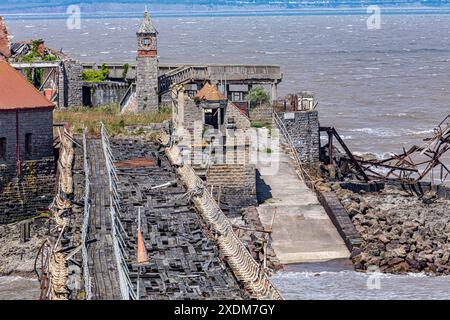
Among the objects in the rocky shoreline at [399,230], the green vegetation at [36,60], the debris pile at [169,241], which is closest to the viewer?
the debris pile at [169,241]

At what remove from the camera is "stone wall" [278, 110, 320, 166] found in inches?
2163

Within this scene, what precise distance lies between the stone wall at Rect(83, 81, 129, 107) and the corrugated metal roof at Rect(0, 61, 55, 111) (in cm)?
1280

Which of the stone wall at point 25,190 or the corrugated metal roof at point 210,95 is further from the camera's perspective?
the corrugated metal roof at point 210,95

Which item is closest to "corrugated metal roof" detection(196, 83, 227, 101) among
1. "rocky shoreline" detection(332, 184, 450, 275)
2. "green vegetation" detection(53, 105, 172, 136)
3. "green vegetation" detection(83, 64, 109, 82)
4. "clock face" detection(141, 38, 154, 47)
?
"green vegetation" detection(53, 105, 172, 136)

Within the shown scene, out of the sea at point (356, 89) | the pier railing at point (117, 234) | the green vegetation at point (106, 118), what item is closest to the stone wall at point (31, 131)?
the pier railing at point (117, 234)

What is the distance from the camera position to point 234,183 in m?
44.7

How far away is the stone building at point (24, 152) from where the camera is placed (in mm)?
43875

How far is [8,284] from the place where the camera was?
121 ft

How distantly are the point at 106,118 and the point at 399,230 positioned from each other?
55.4 feet

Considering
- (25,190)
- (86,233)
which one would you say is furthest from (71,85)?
(86,233)

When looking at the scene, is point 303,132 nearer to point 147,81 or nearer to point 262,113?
point 262,113

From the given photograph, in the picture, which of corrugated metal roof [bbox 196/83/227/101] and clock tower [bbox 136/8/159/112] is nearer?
corrugated metal roof [bbox 196/83/227/101]

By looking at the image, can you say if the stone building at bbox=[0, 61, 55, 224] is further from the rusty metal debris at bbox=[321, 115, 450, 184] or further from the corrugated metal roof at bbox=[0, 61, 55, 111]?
the rusty metal debris at bbox=[321, 115, 450, 184]

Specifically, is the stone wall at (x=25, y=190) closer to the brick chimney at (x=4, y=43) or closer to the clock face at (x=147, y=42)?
the clock face at (x=147, y=42)
